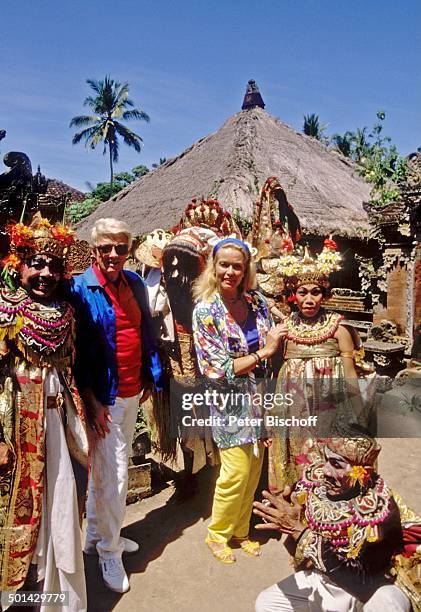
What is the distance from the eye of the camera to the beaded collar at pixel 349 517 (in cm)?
188

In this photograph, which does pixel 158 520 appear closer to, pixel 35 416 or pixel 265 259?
pixel 35 416

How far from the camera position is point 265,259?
407 centimetres

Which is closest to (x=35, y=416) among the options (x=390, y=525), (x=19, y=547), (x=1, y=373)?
(x=1, y=373)

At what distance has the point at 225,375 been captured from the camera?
282 cm

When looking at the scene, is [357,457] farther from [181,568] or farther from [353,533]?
[181,568]

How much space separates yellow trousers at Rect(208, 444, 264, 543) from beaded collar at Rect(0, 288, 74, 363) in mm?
1280

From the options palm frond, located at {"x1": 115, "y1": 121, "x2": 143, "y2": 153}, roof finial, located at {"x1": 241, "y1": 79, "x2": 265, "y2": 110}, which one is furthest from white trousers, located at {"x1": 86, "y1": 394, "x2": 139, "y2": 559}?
palm frond, located at {"x1": 115, "y1": 121, "x2": 143, "y2": 153}

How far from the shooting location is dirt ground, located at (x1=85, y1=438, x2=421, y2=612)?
8.80 feet

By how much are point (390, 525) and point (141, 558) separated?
1.89 metres

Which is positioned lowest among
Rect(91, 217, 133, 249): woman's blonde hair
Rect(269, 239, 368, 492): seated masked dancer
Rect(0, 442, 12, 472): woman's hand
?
Rect(0, 442, 12, 472): woman's hand

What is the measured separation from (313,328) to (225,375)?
66 centimetres

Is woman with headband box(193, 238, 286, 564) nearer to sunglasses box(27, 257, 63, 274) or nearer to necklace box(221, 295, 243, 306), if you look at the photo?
necklace box(221, 295, 243, 306)

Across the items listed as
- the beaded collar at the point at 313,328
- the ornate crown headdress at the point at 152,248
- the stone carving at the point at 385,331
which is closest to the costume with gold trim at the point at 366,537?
the beaded collar at the point at 313,328

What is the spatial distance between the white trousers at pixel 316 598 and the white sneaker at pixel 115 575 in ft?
3.12
